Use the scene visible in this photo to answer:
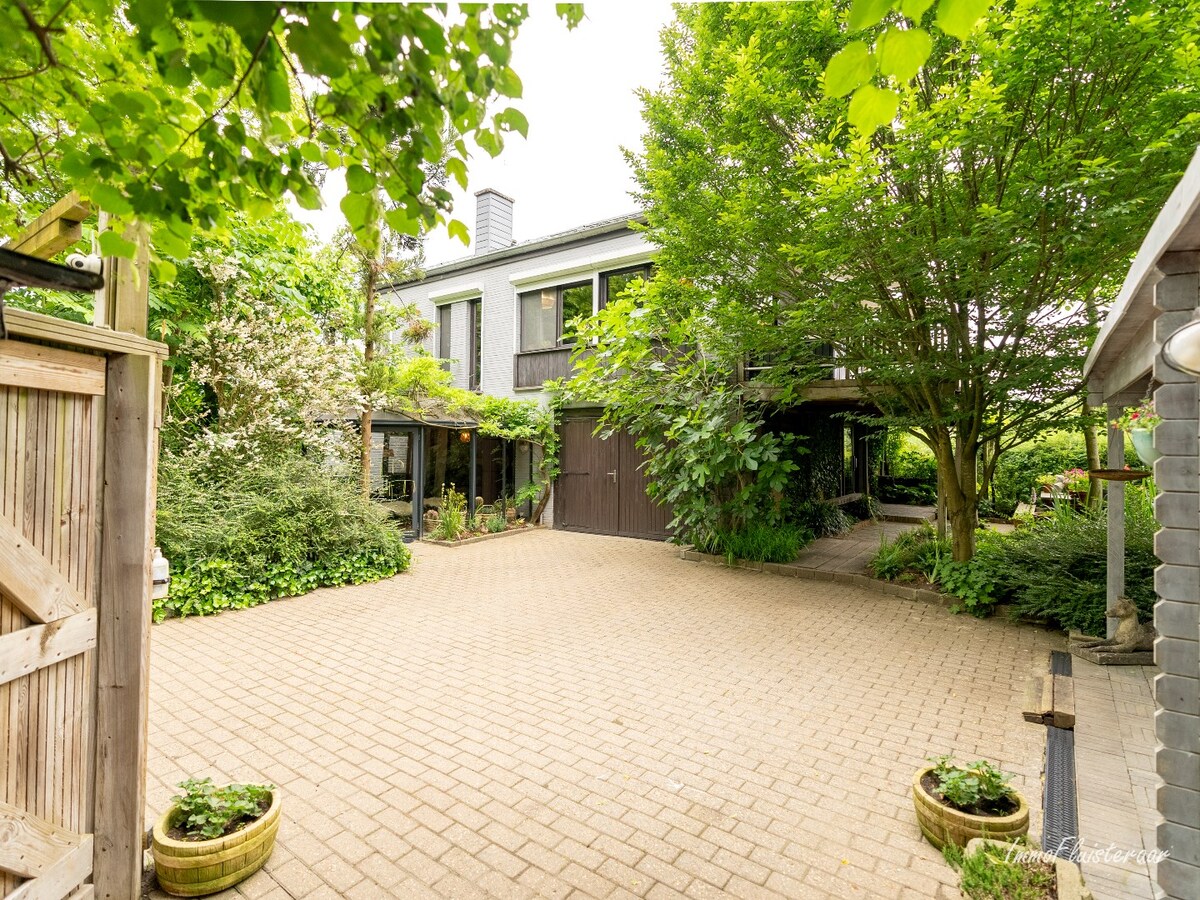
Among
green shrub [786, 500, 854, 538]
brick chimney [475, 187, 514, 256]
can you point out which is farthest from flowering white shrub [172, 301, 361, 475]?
brick chimney [475, 187, 514, 256]

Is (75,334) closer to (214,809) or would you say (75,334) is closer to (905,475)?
(214,809)

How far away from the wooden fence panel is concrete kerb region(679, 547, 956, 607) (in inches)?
296

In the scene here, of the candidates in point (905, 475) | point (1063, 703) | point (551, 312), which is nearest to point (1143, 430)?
point (1063, 703)

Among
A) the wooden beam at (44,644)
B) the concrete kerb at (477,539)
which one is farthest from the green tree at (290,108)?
the concrete kerb at (477,539)

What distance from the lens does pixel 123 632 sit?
88.0 inches

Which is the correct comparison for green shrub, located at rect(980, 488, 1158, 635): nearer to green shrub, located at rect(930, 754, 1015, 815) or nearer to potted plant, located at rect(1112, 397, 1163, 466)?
potted plant, located at rect(1112, 397, 1163, 466)

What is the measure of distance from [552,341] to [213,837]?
1153cm

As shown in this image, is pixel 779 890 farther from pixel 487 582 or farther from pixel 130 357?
pixel 487 582

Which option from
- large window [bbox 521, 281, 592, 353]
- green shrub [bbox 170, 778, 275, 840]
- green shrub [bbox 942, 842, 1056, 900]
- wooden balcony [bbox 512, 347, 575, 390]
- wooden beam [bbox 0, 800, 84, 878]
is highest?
large window [bbox 521, 281, 592, 353]

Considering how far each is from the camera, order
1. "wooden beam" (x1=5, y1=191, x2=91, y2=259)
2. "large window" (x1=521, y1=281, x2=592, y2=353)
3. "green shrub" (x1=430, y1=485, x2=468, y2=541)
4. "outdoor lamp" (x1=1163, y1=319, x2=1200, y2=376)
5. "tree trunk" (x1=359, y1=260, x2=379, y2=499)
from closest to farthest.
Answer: "outdoor lamp" (x1=1163, y1=319, x2=1200, y2=376) < "wooden beam" (x1=5, y1=191, x2=91, y2=259) < "tree trunk" (x1=359, y1=260, x2=379, y2=499) < "green shrub" (x1=430, y1=485, x2=468, y2=541) < "large window" (x1=521, y1=281, x2=592, y2=353)

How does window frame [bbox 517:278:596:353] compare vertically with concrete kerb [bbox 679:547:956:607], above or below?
above

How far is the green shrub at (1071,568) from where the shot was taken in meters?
5.39

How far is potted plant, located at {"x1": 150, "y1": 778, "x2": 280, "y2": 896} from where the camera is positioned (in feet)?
7.55

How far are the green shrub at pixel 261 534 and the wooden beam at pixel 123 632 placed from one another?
14.6 feet
